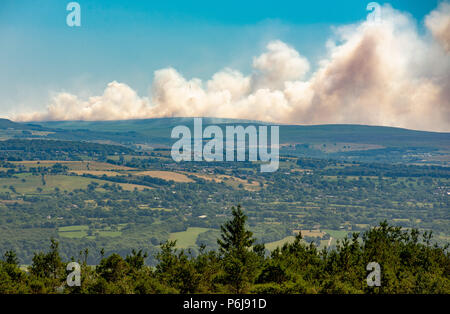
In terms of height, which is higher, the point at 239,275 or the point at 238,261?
the point at 238,261

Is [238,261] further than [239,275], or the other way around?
[239,275]

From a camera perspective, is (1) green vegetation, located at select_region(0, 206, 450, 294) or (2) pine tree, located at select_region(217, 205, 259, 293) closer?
(1) green vegetation, located at select_region(0, 206, 450, 294)

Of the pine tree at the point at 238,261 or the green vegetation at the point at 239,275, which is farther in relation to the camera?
the pine tree at the point at 238,261
